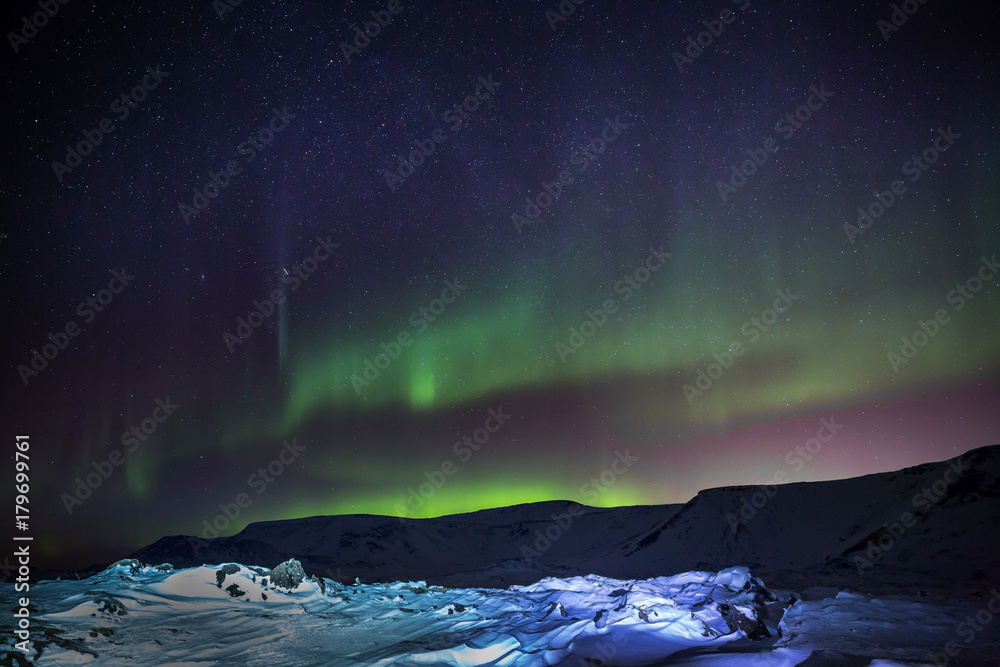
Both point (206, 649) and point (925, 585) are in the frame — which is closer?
point (206, 649)

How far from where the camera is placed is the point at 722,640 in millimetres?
14055

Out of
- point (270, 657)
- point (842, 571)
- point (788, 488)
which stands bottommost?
point (842, 571)

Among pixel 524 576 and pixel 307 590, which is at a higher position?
pixel 307 590

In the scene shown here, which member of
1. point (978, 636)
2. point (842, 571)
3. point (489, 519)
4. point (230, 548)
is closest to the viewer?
point (978, 636)

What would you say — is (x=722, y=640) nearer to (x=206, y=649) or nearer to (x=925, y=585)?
(x=206, y=649)

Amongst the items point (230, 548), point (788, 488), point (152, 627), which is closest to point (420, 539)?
point (230, 548)

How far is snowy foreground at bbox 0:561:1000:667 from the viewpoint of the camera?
40.7 feet

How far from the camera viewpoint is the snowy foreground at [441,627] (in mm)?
12391

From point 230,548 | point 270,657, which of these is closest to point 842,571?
point 270,657

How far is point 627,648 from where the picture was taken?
13.0m

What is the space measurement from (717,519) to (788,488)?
46.2ft

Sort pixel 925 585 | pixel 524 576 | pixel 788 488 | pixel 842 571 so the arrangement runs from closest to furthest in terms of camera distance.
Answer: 1. pixel 925 585
2. pixel 842 571
3. pixel 524 576
4. pixel 788 488

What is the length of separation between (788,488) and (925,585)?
50.4 metres

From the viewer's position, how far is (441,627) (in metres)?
17.3
